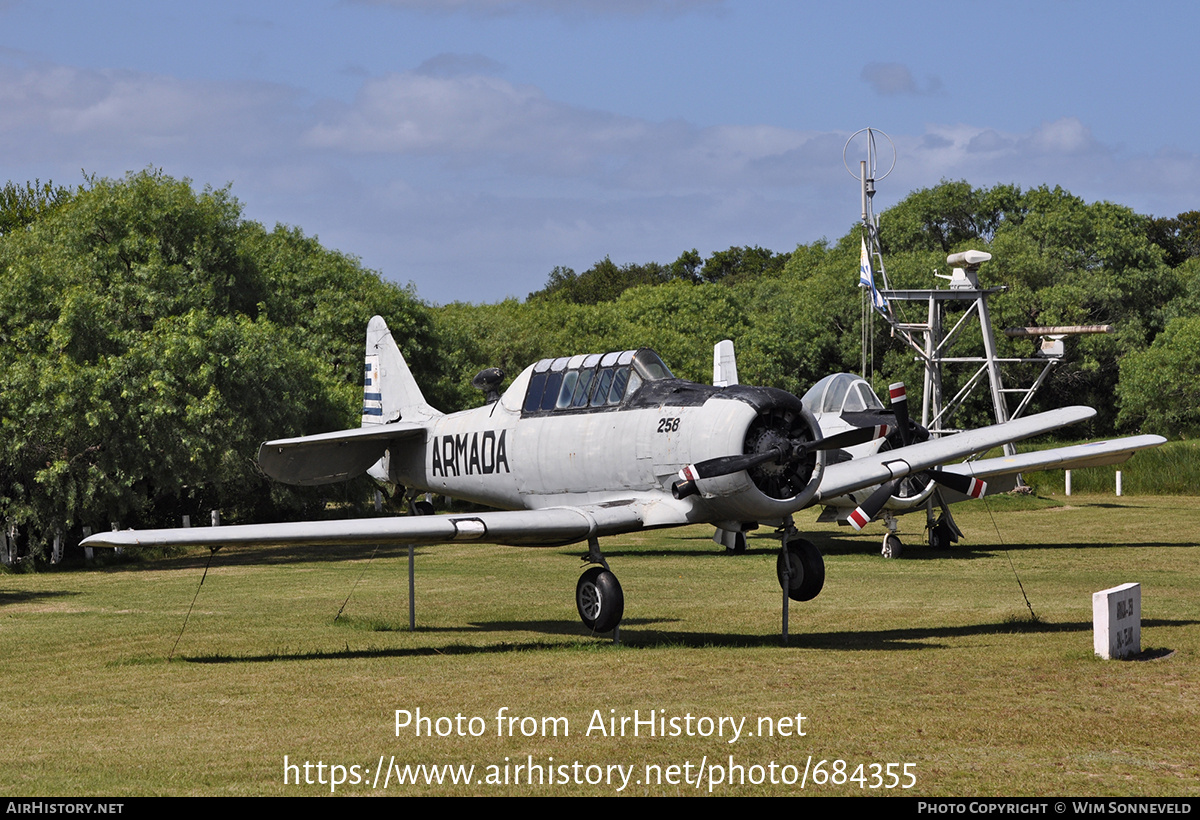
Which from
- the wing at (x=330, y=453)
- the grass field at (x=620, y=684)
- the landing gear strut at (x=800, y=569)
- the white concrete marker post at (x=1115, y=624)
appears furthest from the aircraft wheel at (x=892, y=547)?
the white concrete marker post at (x=1115, y=624)

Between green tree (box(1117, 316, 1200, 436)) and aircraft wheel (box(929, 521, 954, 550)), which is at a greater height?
green tree (box(1117, 316, 1200, 436))

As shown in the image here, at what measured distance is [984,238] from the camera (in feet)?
264

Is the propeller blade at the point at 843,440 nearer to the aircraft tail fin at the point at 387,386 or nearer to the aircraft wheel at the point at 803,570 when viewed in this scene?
the aircraft wheel at the point at 803,570

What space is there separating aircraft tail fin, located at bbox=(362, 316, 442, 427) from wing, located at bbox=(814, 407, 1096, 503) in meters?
7.90

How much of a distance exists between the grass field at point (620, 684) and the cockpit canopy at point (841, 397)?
383 centimetres

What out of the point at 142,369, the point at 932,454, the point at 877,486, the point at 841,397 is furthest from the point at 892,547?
the point at 142,369

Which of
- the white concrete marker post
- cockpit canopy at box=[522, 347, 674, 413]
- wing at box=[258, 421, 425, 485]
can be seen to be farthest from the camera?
wing at box=[258, 421, 425, 485]

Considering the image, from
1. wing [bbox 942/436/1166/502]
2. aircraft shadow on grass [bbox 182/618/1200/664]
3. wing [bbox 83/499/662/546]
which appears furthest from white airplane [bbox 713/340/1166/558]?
wing [bbox 83/499/662/546]

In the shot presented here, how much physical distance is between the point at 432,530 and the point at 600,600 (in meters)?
2.22

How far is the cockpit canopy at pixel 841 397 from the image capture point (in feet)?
86.7

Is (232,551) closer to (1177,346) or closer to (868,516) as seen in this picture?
(868,516)

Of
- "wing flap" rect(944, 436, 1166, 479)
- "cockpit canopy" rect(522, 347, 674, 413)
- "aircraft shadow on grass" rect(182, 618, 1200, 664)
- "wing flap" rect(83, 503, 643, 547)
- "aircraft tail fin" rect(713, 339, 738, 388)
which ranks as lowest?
"aircraft shadow on grass" rect(182, 618, 1200, 664)

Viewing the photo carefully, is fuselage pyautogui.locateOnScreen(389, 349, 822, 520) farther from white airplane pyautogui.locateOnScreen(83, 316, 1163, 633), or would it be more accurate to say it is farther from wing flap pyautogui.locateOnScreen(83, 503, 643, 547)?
wing flap pyautogui.locateOnScreen(83, 503, 643, 547)

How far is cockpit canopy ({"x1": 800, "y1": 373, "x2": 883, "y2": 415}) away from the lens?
26.4 meters
